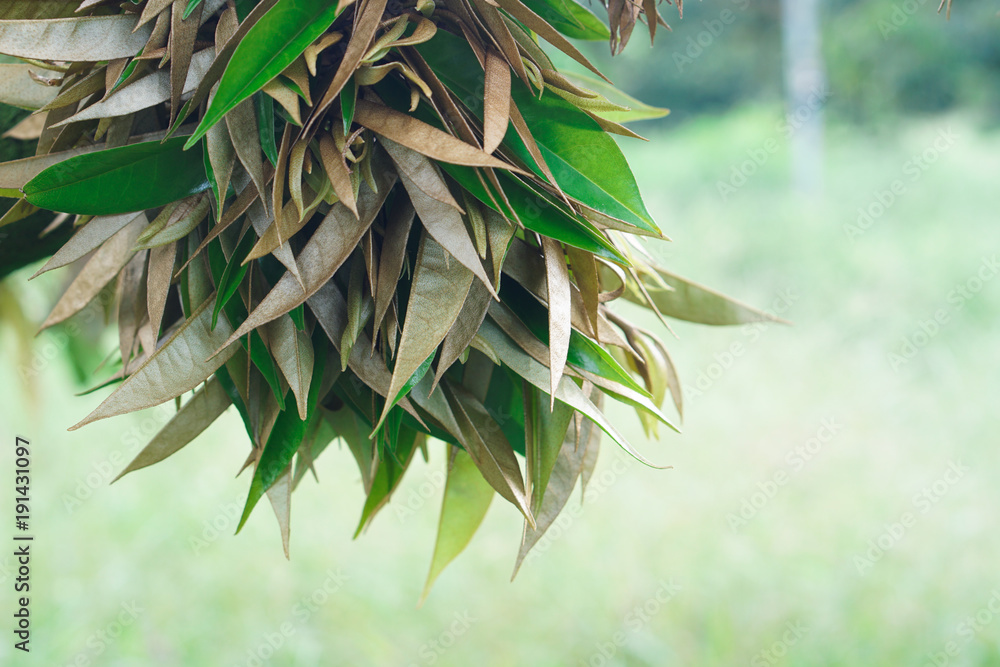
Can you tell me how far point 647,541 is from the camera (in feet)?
4.96

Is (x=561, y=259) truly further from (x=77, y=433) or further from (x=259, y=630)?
(x=77, y=433)

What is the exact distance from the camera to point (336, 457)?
1841 millimetres

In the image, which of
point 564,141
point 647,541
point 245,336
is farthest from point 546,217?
point 647,541

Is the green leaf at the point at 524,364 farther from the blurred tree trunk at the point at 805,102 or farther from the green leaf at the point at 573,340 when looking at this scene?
the blurred tree trunk at the point at 805,102

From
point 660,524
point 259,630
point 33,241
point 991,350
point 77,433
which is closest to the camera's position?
point 33,241

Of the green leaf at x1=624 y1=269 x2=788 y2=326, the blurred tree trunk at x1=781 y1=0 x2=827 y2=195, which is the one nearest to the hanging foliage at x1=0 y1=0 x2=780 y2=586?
the green leaf at x1=624 y1=269 x2=788 y2=326

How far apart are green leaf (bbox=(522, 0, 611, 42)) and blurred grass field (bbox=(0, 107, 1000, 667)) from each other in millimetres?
702

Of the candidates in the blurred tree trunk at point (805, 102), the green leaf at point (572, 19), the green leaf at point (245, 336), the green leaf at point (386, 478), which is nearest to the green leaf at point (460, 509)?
the green leaf at point (386, 478)

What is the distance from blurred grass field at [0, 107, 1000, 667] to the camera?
1307mm

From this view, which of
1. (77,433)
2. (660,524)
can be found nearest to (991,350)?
(660,524)

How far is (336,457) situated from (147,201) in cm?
159

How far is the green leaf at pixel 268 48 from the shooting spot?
0.86ft

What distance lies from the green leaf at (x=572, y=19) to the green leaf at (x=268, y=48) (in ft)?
0.39

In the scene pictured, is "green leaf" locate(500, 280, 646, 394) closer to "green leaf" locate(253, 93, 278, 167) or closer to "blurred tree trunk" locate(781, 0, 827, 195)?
"green leaf" locate(253, 93, 278, 167)
